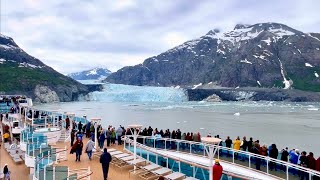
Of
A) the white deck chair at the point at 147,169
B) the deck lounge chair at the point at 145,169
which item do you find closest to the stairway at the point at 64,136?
the deck lounge chair at the point at 145,169

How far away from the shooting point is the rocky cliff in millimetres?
148875

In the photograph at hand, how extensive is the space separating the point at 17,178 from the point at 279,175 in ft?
33.5

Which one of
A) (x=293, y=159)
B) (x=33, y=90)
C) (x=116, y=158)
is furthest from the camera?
(x=33, y=90)

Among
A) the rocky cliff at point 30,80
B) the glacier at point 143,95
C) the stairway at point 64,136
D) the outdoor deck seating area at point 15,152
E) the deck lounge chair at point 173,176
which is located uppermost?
the rocky cliff at point 30,80

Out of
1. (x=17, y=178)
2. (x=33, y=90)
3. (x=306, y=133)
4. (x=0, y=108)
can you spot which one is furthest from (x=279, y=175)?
(x=33, y=90)

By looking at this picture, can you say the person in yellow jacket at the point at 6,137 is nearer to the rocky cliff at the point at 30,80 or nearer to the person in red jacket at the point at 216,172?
the person in red jacket at the point at 216,172

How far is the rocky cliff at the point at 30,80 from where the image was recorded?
488 ft

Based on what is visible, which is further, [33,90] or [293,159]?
[33,90]

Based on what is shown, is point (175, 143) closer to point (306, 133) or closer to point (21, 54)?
point (306, 133)

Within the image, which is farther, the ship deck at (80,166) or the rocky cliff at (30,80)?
the rocky cliff at (30,80)

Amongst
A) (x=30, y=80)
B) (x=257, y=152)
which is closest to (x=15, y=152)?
(x=257, y=152)

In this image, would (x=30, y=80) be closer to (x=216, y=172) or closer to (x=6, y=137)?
(x=6, y=137)

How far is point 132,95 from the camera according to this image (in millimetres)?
137625

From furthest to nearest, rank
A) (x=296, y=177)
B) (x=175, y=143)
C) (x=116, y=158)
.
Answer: (x=175, y=143)
(x=116, y=158)
(x=296, y=177)
